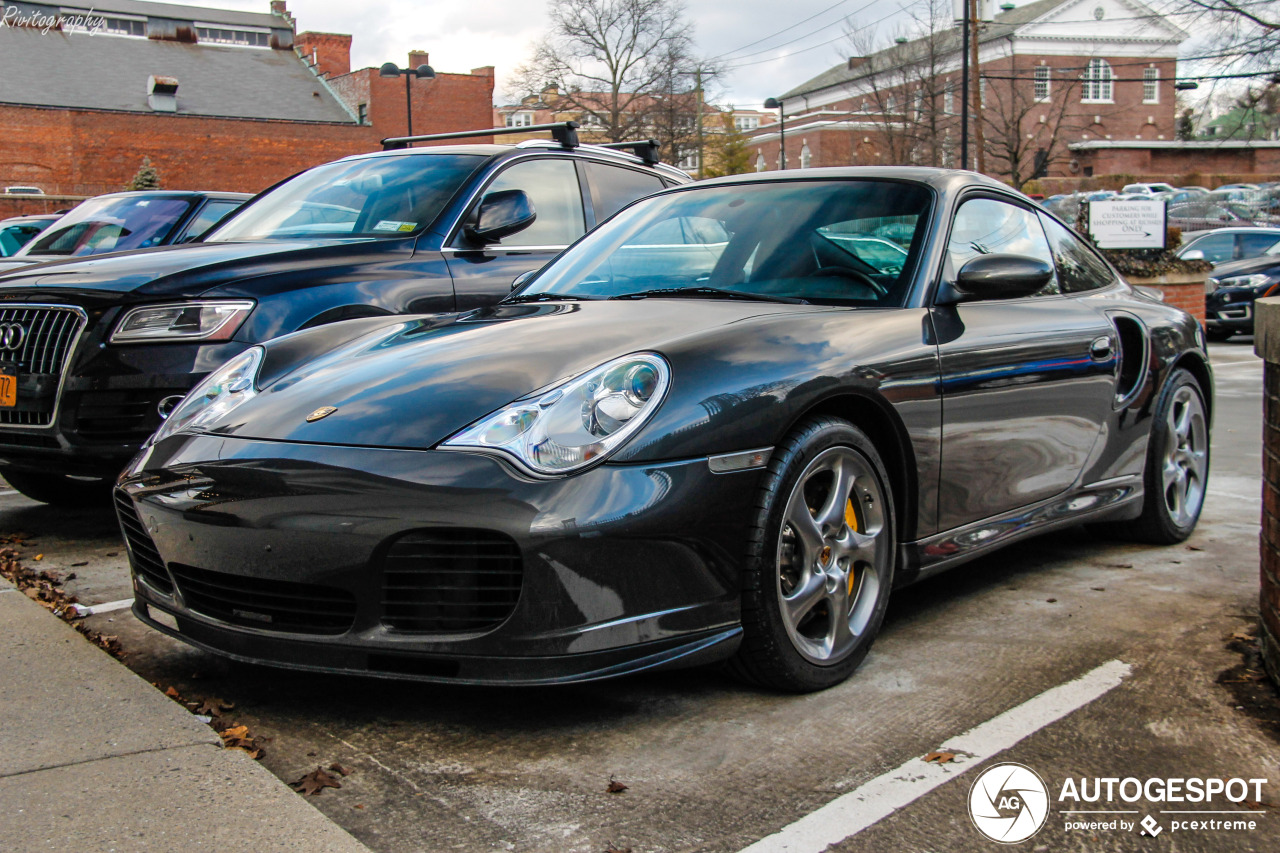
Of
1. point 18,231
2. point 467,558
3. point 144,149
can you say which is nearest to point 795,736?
point 467,558

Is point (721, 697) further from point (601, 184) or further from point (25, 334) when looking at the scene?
point (601, 184)

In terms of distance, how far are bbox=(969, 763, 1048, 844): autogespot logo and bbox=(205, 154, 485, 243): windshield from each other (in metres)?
3.83

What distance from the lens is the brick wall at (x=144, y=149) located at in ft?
159

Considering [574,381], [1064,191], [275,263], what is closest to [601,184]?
[275,263]

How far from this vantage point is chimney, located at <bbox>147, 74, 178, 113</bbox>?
168 feet

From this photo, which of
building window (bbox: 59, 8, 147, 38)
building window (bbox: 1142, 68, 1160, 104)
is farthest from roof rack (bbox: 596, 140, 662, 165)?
building window (bbox: 1142, 68, 1160, 104)

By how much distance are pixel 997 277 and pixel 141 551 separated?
2588 mm

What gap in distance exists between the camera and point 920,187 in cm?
398

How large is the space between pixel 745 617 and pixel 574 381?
706 mm

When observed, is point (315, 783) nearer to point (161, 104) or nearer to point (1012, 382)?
point (1012, 382)

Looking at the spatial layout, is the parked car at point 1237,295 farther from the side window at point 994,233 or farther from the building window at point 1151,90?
the building window at point 1151,90

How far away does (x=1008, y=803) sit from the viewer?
251cm

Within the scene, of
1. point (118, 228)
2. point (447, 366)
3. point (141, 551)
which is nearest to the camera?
point (447, 366)

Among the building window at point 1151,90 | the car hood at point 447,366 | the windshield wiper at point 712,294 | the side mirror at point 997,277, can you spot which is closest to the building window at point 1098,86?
the building window at point 1151,90
